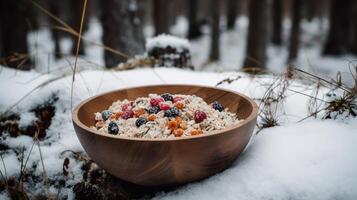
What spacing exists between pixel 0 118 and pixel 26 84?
1.03ft

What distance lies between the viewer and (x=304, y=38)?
11898mm

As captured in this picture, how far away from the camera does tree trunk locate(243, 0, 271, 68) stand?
493 cm

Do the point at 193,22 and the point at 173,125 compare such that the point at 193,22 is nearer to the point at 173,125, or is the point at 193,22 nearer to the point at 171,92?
the point at 171,92

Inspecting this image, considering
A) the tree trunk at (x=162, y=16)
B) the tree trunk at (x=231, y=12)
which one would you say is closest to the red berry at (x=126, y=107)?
the tree trunk at (x=162, y=16)

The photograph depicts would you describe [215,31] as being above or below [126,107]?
below

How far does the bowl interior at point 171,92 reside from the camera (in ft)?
4.43

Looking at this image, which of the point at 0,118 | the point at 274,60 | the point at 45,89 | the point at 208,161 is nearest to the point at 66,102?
the point at 45,89

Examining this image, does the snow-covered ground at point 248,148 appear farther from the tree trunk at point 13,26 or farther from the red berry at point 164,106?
the tree trunk at point 13,26

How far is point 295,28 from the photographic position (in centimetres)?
797

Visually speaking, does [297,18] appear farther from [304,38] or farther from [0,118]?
[0,118]

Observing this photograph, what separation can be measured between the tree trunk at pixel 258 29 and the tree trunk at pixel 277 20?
4574mm

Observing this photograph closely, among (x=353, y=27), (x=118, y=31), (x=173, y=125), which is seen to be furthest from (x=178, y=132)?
(x=353, y=27)

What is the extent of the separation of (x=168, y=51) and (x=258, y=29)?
3.02 metres

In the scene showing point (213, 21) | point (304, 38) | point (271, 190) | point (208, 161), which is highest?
point (208, 161)
